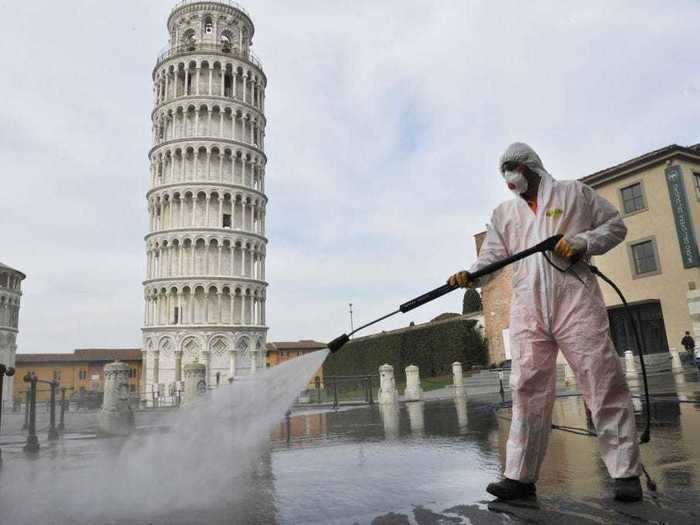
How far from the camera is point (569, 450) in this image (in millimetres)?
5168

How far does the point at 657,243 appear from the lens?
28.0m

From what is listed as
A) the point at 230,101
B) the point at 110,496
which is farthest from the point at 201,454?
the point at 230,101

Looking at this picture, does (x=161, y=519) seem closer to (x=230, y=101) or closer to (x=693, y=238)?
(x=693, y=238)

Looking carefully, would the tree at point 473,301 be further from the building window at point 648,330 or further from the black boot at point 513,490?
the black boot at point 513,490

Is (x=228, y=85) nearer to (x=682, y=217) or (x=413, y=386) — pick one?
(x=413, y=386)

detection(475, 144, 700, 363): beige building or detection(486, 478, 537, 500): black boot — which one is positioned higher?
detection(475, 144, 700, 363): beige building

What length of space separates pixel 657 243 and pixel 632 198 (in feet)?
10.3

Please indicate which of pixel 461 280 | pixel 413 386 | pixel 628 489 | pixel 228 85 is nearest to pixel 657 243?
pixel 413 386

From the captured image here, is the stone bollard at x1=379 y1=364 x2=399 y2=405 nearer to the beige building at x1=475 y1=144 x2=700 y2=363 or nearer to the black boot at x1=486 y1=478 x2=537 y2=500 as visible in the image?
the beige building at x1=475 y1=144 x2=700 y2=363

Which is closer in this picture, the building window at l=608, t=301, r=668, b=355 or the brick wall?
the building window at l=608, t=301, r=668, b=355

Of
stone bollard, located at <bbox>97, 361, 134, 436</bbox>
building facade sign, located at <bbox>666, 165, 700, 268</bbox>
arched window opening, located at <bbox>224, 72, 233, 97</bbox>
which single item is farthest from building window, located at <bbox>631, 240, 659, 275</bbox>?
arched window opening, located at <bbox>224, 72, 233, 97</bbox>

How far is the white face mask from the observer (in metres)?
3.76

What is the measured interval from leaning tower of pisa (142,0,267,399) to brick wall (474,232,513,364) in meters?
24.5

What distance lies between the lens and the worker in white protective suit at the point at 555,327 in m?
3.21
